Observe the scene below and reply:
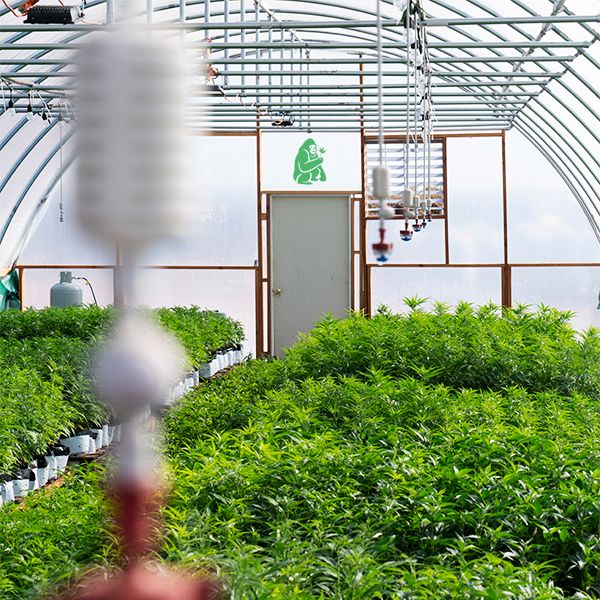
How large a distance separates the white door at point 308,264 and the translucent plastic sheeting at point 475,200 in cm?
189

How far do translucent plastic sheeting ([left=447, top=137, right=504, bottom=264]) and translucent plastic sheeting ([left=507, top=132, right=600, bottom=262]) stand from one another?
23 centimetres

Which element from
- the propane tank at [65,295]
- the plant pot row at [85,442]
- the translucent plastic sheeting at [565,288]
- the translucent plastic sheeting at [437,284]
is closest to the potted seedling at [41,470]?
the plant pot row at [85,442]

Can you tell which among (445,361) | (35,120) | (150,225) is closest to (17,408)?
(445,361)

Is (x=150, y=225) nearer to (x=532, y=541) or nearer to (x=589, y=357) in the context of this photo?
(x=532, y=541)

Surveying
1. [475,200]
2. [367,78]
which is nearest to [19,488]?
[367,78]

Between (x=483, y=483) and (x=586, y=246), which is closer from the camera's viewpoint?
(x=483, y=483)

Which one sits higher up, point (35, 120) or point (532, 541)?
point (35, 120)

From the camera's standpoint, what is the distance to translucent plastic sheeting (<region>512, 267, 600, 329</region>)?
15.4 metres

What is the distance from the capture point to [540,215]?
51.4ft

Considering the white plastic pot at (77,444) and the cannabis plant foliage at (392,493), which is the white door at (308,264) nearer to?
the white plastic pot at (77,444)

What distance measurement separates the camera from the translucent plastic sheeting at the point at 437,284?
15.8 metres

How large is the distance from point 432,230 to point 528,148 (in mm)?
2132

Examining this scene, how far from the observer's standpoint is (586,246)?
1548 centimetres

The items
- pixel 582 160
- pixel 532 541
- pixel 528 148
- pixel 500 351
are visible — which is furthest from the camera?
pixel 528 148
